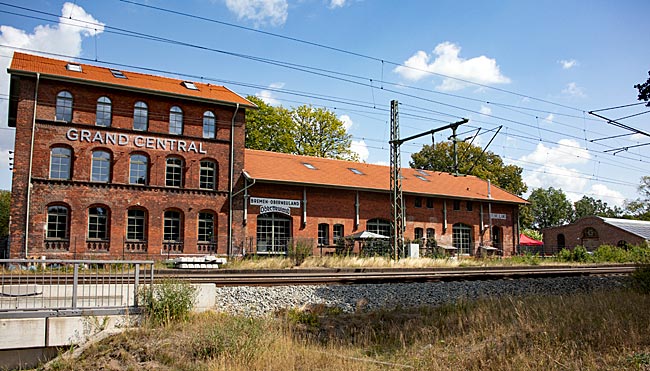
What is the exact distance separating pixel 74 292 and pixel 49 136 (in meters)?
17.9

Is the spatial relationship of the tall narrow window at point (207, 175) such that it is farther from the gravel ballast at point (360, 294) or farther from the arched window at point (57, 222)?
the gravel ballast at point (360, 294)

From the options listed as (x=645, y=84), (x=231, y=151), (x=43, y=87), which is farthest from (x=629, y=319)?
(x=43, y=87)

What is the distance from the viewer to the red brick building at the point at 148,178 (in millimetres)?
24062

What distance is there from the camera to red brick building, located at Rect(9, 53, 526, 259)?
2406 centimetres

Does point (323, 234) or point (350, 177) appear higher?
point (350, 177)

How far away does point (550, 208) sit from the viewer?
89.0m

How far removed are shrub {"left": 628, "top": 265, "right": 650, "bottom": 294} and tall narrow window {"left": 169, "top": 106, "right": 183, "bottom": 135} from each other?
21.3 m

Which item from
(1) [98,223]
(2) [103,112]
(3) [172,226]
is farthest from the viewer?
(3) [172,226]

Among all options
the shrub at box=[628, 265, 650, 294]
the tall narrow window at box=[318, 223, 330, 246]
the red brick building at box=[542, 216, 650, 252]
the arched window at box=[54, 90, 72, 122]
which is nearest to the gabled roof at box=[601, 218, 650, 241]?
the red brick building at box=[542, 216, 650, 252]

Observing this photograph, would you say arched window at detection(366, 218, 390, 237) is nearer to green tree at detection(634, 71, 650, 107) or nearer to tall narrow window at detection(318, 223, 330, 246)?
tall narrow window at detection(318, 223, 330, 246)

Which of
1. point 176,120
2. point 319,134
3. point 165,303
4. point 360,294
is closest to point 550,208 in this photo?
point 319,134

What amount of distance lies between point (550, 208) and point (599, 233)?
134 ft

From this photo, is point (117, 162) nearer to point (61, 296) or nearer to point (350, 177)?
point (350, 177)

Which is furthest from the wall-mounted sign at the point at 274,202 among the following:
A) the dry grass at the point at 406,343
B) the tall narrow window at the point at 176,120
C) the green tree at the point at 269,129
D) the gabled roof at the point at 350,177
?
the dry grass at the point at 406,343
